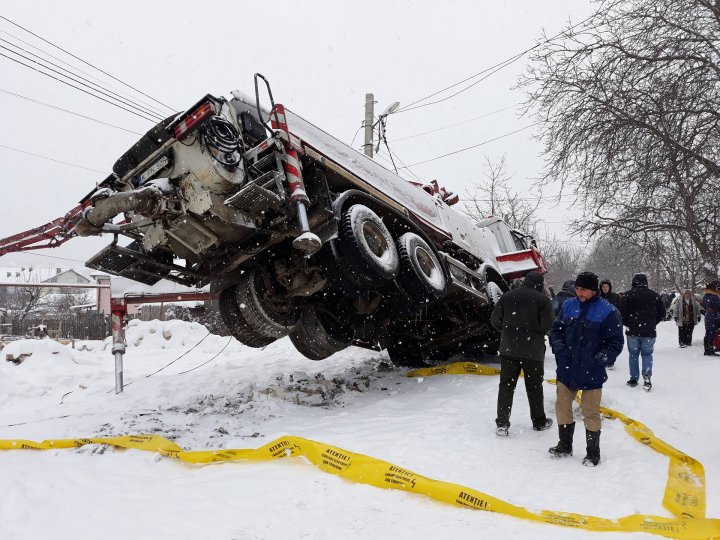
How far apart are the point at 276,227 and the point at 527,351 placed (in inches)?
106

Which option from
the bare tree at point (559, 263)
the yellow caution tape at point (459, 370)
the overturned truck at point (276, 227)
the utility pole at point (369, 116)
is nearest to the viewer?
the overturned truck at point (276, 227)

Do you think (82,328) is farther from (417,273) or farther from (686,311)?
(686,311)

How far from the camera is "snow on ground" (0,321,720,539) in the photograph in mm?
2988

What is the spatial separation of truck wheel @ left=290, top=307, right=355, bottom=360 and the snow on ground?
63cm

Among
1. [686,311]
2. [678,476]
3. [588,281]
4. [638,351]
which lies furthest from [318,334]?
[686,311]

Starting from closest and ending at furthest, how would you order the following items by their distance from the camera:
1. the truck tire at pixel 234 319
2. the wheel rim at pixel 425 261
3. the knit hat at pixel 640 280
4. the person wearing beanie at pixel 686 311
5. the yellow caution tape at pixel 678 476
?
the yellow caution tape at pixel 678 476 → the wheel rim at pixel 425 261 → the truck tire at pixel 234 319 → the knit hat at pixel 640 280 → the person wearing beanie at pixel 686 311

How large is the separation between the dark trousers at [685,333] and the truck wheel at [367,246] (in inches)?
314

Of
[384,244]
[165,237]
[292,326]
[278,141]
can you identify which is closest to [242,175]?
[278,141]

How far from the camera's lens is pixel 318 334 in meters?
6.27

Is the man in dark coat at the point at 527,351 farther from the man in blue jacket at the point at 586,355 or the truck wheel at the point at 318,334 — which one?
the truck wheel at the point at 318,334

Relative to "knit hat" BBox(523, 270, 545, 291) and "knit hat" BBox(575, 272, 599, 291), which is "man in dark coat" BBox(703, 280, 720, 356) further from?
"knit hat" BBox(575, 272, 599, 291)

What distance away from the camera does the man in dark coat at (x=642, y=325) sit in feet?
22.1

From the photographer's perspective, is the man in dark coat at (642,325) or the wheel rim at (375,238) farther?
the man in dark coat at (642,325)

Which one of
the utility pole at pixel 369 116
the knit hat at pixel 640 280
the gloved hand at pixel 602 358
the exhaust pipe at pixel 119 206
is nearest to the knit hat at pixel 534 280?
the gloved hand at pixel 602 358
